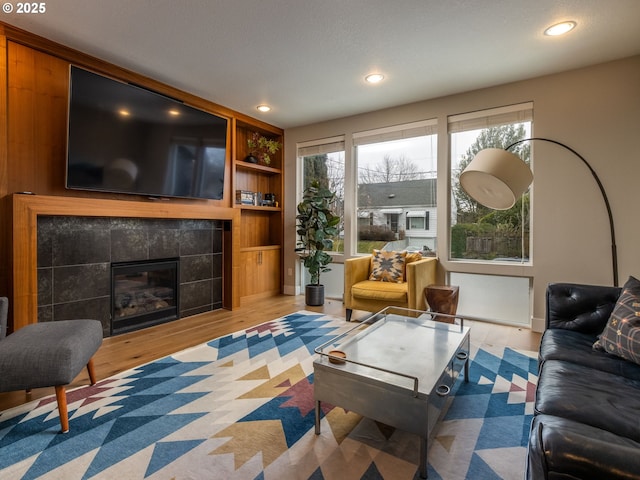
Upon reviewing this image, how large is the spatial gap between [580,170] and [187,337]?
413 cm

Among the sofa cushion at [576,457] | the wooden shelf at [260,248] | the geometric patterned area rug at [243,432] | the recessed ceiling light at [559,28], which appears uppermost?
the recessed ceiling light at [559,28]

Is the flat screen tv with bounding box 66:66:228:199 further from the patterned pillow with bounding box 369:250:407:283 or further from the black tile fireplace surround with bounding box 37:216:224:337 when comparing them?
the patterned pillow with bounding box 369:250:407:283

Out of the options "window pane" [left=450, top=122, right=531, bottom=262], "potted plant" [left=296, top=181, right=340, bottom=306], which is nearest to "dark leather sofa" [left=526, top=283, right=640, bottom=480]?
"window pane" [left=450, top=122, right=531, bottom=262]

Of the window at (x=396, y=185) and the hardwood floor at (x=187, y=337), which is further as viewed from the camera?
the window at (x=396, y=185)

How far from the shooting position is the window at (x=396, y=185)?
159 inches

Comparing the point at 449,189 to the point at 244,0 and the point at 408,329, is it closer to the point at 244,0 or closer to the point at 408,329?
the point at 408,329

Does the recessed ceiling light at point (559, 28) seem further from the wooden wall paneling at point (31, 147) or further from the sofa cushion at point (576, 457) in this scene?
the wooden wall paneling at point (31, 147)

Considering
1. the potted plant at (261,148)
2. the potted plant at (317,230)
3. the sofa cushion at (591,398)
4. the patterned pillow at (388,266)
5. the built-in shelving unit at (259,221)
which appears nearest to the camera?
the sofa cushion at (591,398)

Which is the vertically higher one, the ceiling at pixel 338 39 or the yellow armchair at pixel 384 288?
the ceiling at pixel 338 39

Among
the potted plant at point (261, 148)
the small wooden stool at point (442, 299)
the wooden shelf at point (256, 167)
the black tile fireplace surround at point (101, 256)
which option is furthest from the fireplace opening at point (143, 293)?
the small wooden stool at point (442, 299)

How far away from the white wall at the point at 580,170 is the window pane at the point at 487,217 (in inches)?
5.2

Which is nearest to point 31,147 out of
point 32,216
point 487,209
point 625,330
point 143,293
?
point 32,216

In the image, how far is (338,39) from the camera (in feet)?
8.61

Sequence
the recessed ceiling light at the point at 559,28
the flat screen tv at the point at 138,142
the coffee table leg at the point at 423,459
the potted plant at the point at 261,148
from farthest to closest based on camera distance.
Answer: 1. the potted plant at the point at 261,148
2. the flat screen tv at the point at 138,142
3. the recessed ceiling light at the point at 559,28
4. the coffee table leg at the point at 423,459
